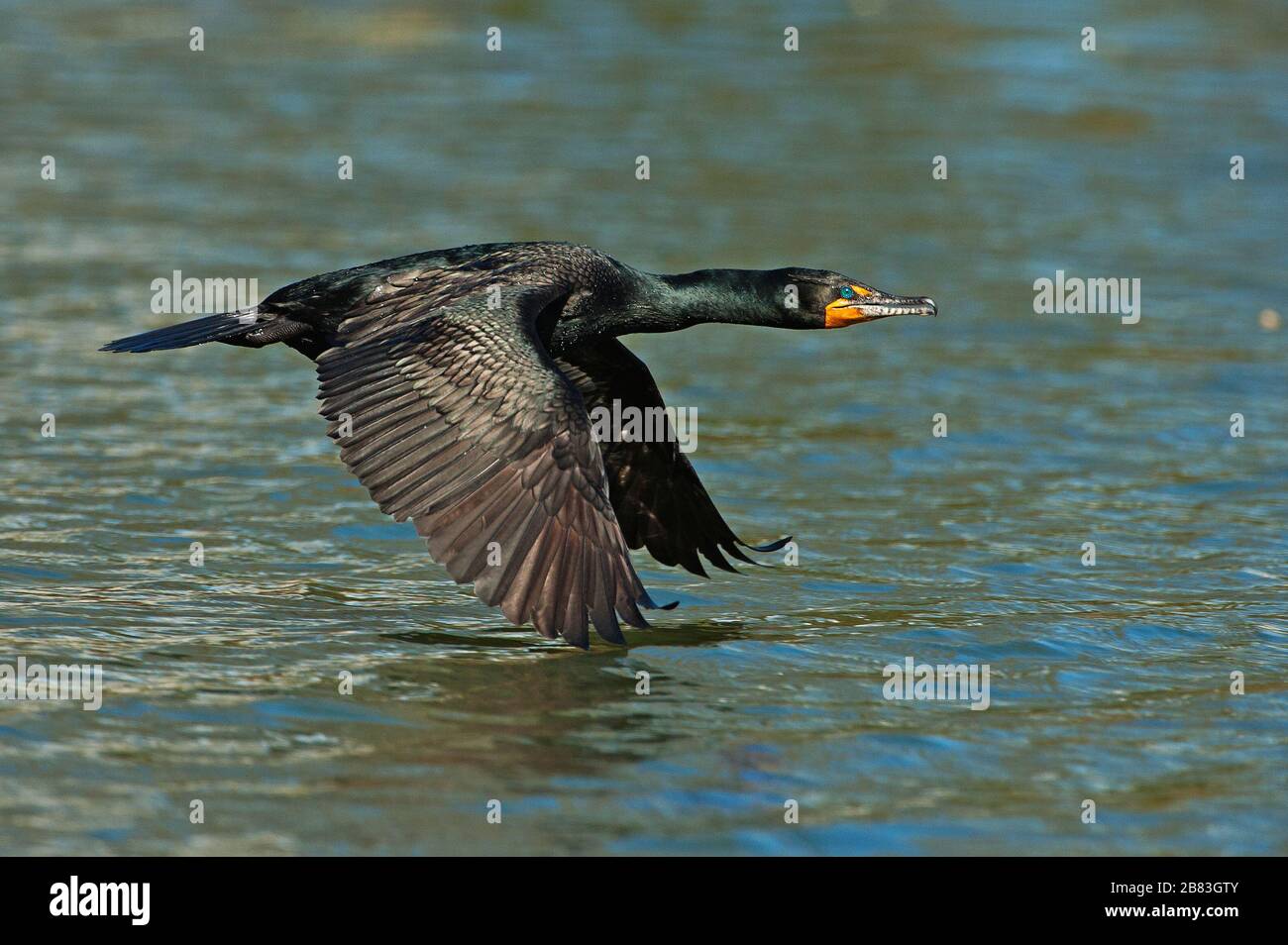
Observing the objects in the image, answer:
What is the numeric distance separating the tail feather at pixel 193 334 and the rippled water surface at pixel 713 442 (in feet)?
3.77

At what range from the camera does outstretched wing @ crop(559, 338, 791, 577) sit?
9.72 m

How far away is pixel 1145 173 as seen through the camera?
63.4 feet

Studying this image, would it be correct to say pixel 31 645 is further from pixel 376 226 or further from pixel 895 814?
pixel 376 226

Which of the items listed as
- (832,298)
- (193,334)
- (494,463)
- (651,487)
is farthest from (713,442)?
(494,463)

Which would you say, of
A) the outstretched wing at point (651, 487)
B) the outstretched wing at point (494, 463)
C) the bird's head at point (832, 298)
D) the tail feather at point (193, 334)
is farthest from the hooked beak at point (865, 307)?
the tail feather at point (193, 334)

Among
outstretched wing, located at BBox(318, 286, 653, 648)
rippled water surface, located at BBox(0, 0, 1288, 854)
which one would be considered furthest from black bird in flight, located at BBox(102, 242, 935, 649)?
rippled water surface, located at BBox(0, 0, 1288, 854)

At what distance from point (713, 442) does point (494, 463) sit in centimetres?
465

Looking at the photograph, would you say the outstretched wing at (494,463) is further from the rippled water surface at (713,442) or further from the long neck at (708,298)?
the long neck at (708,298)

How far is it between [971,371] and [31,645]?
766cm

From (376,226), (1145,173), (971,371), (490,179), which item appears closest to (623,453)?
(971,371)

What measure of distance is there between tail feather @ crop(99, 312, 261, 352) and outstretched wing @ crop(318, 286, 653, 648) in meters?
1.00

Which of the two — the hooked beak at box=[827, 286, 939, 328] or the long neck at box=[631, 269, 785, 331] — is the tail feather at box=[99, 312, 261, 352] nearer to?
the long neck at box=[631, 269, 785, 331]

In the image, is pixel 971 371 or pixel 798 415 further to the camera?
pixel 971 371
